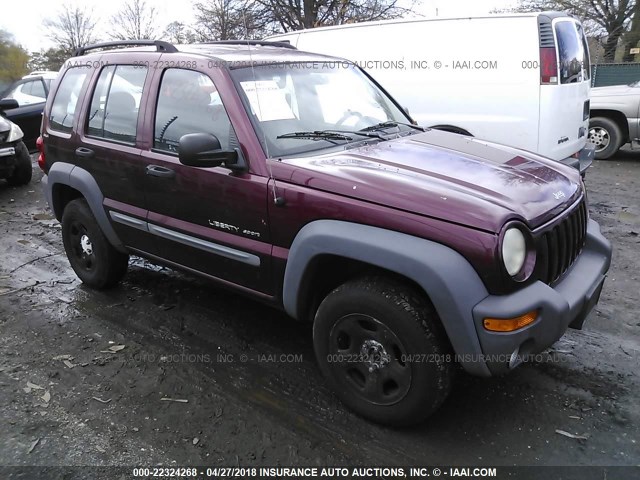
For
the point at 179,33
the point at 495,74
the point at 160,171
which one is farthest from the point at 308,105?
the point at 179,33

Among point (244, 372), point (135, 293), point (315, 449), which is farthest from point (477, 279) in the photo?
point (135, 293)

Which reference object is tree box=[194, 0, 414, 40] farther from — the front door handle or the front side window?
the front door handle

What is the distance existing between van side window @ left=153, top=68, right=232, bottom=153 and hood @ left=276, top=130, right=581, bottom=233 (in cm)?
56

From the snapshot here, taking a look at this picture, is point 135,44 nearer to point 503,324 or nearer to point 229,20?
point 503,324

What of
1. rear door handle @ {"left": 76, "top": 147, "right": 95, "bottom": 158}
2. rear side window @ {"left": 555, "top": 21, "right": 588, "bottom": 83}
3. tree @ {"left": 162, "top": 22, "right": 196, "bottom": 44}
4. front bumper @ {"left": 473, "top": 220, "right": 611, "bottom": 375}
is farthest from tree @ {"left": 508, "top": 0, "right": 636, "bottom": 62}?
front bumper @ {"left": 473, "top": 220, "right": 611, "bottom": 375}

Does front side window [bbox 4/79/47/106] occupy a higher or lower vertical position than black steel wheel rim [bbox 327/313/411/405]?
higher

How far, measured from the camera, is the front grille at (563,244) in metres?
2.59

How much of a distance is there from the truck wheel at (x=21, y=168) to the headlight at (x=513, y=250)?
27.1 ft

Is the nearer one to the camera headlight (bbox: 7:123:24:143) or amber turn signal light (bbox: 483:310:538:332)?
amber turn signal light (bbox: 483:310:538:332)

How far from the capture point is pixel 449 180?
266cm

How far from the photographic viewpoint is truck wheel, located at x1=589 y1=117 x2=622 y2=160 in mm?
9508

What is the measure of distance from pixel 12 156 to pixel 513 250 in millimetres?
8135

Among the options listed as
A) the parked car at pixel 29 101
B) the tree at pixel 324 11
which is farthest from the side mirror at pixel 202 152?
the tree at pixel 324 11

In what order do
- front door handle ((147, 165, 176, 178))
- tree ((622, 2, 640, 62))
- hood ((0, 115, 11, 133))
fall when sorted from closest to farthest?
front door handle ((147, 165, 176, 178)), hood ((0, 115, 11, 133)), tree ((622, 2, 640, 62))
